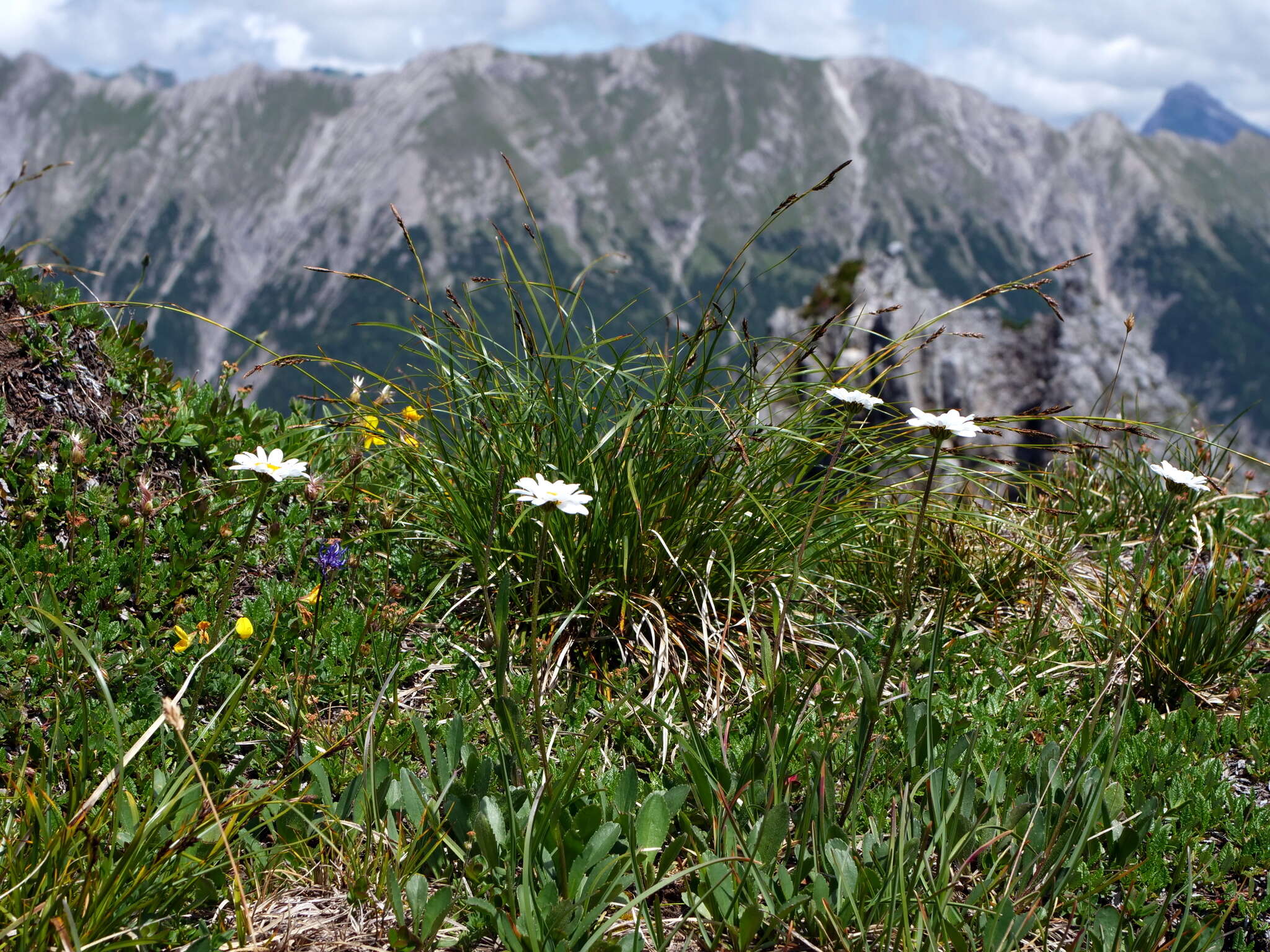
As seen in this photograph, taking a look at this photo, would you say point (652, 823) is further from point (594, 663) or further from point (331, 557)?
point (331, 557)

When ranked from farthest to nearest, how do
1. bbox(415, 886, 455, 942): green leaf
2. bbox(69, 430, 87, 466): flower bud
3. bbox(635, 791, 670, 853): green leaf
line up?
1. bbox(69, 430, 87, 466): flower bud
2. bbox(635, 791, 670, 853): green leaf
3. bbox(415, 886, 455, 942): green leaf

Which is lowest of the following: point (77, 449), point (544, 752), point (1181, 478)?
point (544, 752)

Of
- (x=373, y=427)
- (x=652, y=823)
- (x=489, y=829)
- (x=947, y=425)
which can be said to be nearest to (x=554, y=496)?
(x=947, y=425)

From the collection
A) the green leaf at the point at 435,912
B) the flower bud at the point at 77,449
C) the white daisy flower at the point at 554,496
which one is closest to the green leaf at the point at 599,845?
the green leaf at the point at 435,912

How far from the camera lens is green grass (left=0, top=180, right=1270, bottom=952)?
6.59 ft

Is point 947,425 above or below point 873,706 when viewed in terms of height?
above

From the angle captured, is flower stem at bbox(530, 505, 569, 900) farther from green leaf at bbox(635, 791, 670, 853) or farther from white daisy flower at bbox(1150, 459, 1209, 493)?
white daisy flower at bbox(1150, 459, 1209, 493)

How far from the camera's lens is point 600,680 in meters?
2.76

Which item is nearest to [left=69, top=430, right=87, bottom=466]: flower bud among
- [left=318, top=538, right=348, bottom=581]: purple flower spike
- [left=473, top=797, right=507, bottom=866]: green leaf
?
[left=318, top=538, right=348, bottom=581]: purple flower spike

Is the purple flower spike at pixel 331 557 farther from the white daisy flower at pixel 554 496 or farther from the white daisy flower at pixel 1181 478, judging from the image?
the white daisy flower at pixel 1181 478

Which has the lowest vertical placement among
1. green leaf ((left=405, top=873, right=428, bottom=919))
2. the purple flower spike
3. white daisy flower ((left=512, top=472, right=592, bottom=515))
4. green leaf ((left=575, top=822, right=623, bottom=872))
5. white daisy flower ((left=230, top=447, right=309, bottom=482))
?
green leaf ((left=405, top=873, right=428, bottom=919))

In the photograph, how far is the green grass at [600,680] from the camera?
201cm

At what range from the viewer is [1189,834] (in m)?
2.52

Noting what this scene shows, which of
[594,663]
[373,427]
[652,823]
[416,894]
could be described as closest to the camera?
[416,894]
